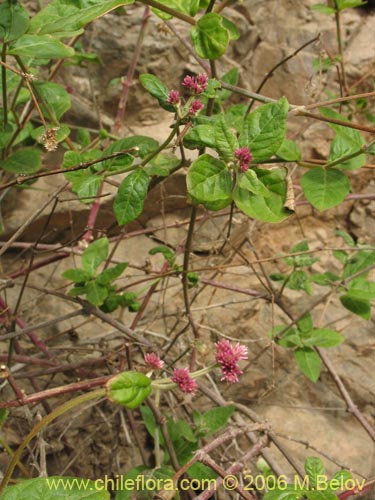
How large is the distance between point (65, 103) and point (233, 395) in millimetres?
1122

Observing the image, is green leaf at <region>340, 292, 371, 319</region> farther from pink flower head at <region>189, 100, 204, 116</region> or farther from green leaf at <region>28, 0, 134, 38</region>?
green leaf at <region>28, 0, 134, 38</region>

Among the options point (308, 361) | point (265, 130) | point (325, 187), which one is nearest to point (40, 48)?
point (265, 130)

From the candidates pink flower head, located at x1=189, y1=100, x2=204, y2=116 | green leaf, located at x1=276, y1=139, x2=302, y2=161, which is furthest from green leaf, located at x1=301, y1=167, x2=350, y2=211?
pink flower head, located at x1=189, y1=100, x2=204, y2=116

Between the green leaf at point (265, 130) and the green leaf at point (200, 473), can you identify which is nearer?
the green leaf at point (265, 130)

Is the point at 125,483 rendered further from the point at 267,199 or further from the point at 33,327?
the point at 267,199

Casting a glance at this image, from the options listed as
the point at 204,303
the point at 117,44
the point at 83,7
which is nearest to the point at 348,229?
the point at 204,303

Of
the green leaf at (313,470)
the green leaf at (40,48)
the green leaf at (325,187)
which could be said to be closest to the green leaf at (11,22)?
the green leaf at (40,48)

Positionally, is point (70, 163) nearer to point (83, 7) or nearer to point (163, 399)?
point (83, 7)

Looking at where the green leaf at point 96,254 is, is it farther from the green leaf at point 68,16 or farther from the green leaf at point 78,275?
the green leaf at point 68,16

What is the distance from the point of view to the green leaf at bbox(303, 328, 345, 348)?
143 centimetres

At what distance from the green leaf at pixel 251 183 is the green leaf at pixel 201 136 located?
80 millimetres

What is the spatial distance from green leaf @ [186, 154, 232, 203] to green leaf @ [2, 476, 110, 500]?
54 centimetres

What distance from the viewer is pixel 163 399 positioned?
5.54 ft

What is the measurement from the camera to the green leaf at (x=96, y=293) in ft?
4.12
